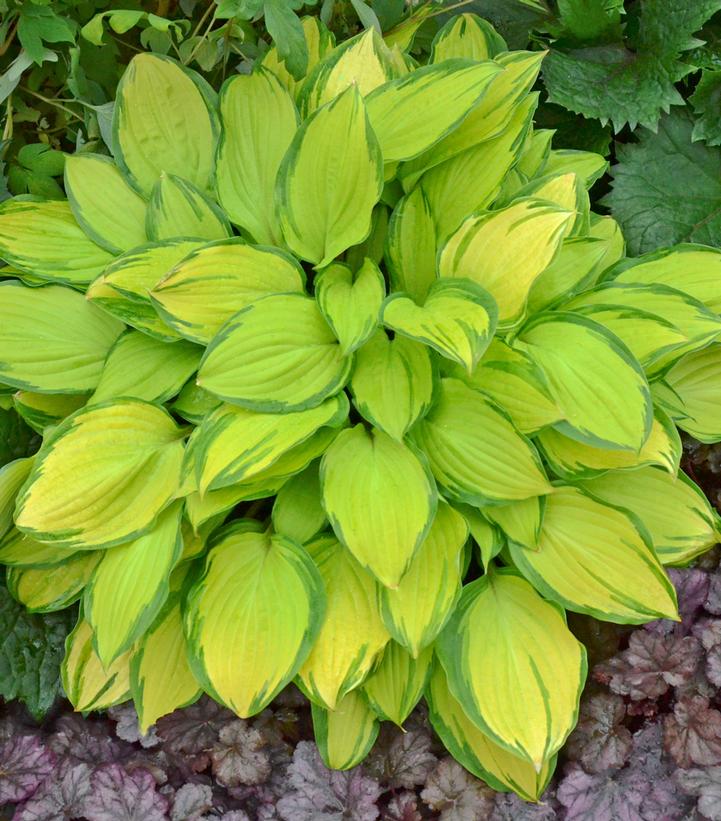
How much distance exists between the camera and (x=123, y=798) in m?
1.11

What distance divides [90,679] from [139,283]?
1.82 ft

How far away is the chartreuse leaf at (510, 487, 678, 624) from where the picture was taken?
101 cm

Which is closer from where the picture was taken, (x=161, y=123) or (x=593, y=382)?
(x=593, y=382)

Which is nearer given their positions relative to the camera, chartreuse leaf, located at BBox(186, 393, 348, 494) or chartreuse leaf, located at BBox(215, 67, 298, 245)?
chartreuse leaf, located at BBox(186, 393, 348, 494)

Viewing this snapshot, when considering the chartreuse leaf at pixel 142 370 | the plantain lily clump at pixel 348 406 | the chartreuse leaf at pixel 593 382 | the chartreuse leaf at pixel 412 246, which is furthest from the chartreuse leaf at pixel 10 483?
the chartreuse leaf at pixel 593 382

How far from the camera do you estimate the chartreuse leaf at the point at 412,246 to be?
43.7 inches

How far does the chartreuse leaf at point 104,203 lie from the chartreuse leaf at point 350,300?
280mm

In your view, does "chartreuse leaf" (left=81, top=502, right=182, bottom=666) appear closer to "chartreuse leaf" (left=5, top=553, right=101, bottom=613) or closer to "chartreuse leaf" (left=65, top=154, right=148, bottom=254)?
"chartreuse leaf" (left=5, top=553, right=101, bottom=613)

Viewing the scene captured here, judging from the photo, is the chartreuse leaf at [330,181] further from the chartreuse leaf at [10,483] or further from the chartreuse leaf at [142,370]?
→ the chartreuse leaf at [10,483]

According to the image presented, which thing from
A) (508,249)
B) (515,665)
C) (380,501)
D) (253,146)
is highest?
(253,146)

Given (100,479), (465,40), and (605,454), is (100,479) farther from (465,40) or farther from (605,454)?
(465,40)

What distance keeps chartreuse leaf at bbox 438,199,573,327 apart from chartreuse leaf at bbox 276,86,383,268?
0.12 metres

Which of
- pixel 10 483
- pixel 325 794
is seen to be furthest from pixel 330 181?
pixel 325 794

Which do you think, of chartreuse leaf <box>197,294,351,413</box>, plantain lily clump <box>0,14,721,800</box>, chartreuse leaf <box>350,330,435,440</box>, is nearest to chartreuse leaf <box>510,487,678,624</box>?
plantain lily clump <box>0,14,721,800</box>
